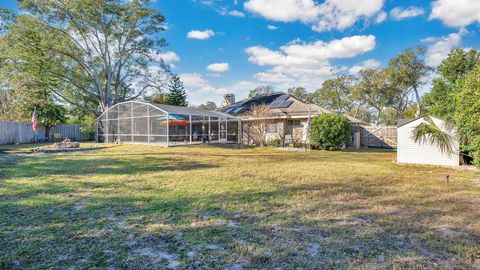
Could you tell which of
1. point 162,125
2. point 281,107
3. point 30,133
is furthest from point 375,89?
point 30,133

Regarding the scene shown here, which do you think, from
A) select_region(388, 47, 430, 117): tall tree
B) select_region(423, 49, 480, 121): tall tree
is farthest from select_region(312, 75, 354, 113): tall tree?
select_region(423, 49, 480, 121): tall tree

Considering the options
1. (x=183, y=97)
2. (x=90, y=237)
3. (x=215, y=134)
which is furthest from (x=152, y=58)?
(x=90, y=237)

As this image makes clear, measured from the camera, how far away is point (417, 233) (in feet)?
12.0

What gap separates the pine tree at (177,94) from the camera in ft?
108

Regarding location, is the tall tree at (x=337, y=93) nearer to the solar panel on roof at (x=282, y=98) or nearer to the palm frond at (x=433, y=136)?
the solar panel on roof at (x=282, y=98)

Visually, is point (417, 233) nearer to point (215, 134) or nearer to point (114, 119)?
point (215, 134)

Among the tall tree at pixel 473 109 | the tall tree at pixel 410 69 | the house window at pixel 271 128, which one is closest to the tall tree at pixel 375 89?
the tall tree at pixel 410 69

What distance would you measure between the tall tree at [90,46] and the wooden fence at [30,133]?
115 inches

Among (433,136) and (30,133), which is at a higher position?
(30,133)

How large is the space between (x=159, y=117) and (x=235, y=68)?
13.5 m

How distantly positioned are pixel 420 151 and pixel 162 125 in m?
14.9

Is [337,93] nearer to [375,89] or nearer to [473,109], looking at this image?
[375,89]

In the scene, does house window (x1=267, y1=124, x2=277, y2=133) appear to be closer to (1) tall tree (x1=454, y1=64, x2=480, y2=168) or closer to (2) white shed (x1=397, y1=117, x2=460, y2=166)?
(2) white shed (x1=397, y1=117, x2=460, y2=166)

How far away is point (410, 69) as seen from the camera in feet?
89.8
